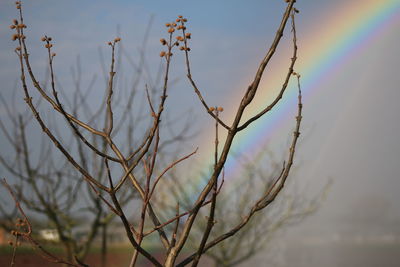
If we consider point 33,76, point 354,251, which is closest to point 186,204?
point 33,76

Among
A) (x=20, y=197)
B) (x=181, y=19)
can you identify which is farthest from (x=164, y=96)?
(x=20, y=197)

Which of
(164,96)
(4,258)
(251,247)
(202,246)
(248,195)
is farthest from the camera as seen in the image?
(4,258)

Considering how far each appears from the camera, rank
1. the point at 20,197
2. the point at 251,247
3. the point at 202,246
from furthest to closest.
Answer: the point at 251,247, the point at 20,197, the point at 202,246

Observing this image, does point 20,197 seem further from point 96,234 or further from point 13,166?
point 96,234

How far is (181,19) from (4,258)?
17109mm

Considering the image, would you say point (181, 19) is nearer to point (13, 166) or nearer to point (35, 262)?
point (13, 166)

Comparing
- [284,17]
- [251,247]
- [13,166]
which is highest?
[251,247]

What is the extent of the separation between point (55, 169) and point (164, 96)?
23.2 ft

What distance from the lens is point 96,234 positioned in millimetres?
8258

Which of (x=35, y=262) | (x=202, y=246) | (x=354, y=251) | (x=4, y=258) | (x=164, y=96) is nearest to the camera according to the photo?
(x=202, y=246)

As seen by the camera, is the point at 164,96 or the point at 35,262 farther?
the point at 35,262

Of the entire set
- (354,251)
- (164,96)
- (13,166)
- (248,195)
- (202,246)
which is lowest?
(202,246)

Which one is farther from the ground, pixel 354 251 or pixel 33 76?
pixel 354 251

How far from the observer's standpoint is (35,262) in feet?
51.7
